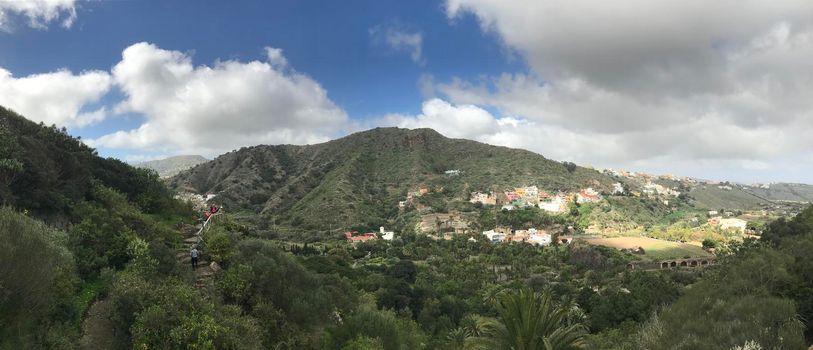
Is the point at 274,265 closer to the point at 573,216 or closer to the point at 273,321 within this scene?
the point at 273,321

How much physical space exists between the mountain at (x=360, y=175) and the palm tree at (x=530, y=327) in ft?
331

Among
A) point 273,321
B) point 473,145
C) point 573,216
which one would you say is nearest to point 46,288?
point 273,321

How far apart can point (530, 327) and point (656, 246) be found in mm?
110871

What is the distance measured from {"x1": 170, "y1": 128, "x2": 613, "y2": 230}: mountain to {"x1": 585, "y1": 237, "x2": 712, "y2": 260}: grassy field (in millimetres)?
48768

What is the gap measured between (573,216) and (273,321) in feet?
437

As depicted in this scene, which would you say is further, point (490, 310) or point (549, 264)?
point (549, 264)

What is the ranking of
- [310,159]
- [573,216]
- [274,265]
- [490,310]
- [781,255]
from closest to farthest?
[274,265] < [781,255] < [490,310] < [573,216] < [310,159]

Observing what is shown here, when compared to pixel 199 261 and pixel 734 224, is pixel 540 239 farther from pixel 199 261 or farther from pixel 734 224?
pixel 199 261

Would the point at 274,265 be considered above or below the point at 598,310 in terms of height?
above

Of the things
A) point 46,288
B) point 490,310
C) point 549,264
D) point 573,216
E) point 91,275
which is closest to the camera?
point 46,288

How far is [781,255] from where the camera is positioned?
2834 centimetres

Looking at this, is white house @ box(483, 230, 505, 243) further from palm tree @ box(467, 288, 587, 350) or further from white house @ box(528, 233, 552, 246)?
palm tree @ box(467, 288, 587, 350)

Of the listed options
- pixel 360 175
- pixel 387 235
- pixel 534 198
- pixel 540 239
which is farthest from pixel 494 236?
pixel 360 175

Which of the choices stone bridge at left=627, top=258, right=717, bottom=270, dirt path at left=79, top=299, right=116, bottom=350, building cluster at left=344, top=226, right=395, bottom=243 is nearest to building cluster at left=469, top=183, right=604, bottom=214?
stone bridge at left=627, top=258, right=717, bottom=270
